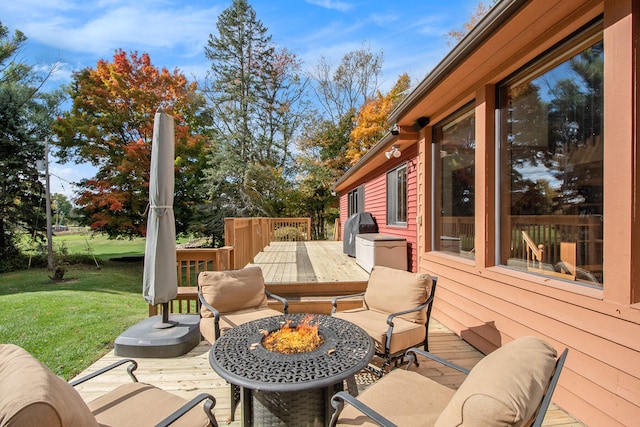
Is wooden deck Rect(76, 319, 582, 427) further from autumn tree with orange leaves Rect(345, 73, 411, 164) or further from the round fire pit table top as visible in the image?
autumn tree with orange leaves Rect(345, 73, 411, 164)

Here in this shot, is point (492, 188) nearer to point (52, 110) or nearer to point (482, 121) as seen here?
point (482, 121)

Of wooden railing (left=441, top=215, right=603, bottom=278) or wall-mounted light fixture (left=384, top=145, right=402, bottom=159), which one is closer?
wooden railing (left=441, top=215, right=603, bottom=278)

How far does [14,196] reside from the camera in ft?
40.9

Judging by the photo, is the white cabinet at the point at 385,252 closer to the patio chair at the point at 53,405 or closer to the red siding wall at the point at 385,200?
the red siding wall at the point at 385,200

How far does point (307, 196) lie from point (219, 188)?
580 centimetres

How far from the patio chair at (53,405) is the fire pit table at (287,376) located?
0.89 feet

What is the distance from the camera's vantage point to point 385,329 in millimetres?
2758

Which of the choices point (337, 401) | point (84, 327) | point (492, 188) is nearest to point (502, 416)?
point (337, 401)

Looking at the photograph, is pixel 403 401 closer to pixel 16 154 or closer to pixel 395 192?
pixel 395 192

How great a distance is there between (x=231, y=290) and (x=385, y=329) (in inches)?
64.2

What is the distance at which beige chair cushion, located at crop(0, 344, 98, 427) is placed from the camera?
2.94ft

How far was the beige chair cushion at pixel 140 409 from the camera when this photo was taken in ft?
Result: 4.94

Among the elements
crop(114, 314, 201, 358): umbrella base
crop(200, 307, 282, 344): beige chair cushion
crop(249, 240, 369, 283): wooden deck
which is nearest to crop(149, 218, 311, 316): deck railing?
crop(114, 314, 201, 358): umbrella base

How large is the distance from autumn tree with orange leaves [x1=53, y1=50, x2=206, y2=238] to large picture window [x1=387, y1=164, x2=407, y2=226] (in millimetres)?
→ 11411
